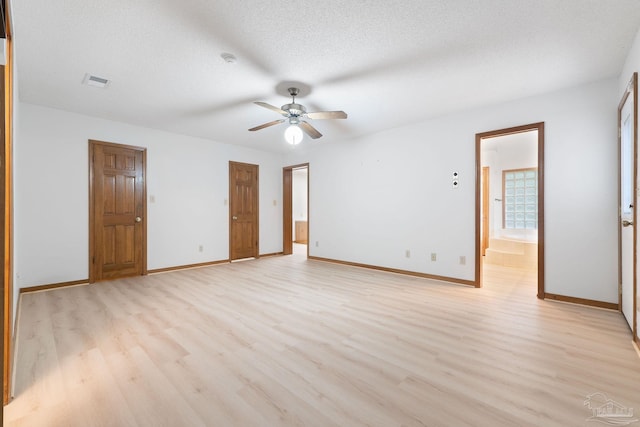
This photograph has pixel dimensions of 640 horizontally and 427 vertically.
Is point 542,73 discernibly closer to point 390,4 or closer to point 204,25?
point 390,4

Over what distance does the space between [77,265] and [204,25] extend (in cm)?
394

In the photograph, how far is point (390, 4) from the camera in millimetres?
1973

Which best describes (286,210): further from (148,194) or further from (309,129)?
(309,129)

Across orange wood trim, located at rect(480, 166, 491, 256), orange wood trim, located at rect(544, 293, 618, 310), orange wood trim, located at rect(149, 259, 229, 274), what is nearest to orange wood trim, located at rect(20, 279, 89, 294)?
orange wood trim, located at rect(149, 259, 229, 274)

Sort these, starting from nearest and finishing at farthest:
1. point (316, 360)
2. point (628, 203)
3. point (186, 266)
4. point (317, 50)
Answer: point (316, 360) → point (317, 50) → point (628, 203) → point (186, 266)

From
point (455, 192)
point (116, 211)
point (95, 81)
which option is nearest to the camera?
point (95, 81)

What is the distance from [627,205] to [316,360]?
3.22 m

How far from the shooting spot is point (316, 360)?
6.78 feet

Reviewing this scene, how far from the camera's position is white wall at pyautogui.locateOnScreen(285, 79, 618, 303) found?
10.2ft

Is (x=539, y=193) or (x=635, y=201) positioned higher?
(x=539, y=193)

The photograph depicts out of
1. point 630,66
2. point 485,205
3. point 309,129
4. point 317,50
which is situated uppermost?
point 317,50

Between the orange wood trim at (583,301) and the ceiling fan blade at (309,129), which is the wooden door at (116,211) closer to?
the ceiling fan blade at (309,129)

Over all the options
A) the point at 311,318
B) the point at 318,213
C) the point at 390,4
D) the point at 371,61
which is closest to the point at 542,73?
the point at 371,61

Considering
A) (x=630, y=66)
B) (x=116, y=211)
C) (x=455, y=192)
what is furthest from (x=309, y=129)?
(x=116, y=211)
